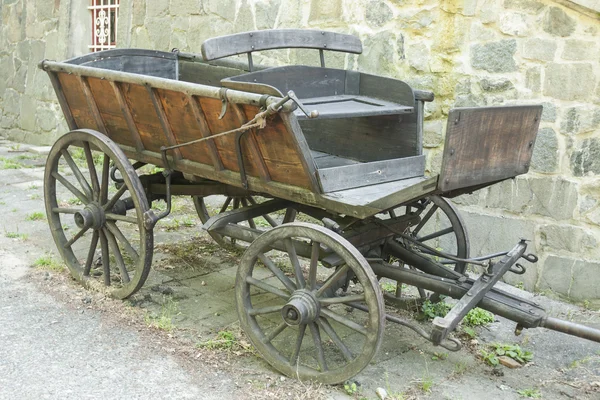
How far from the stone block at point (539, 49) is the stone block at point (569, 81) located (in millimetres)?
67

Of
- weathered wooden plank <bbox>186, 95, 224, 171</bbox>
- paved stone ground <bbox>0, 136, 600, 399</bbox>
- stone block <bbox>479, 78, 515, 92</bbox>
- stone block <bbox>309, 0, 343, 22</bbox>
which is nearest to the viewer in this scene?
paved stone ground <bbox>0, 136, 600, 399</bbox>

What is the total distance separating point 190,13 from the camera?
6910mm

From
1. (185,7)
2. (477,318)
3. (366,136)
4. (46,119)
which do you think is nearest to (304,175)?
(366,136)

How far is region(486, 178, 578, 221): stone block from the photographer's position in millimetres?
4578

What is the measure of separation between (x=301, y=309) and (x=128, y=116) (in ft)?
5.39

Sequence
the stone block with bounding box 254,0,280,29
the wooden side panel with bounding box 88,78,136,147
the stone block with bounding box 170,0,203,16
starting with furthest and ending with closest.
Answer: the stone block with bounding box 170,0,203,16
the stone block with bounding box 254,0,280,29
the wooden side panel with bounding box 88,78,136,147

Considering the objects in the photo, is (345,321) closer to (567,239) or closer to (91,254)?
(91,254)

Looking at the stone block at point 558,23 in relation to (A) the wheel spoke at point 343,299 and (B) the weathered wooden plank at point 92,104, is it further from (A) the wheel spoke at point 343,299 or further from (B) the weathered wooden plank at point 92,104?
(B) the weathered wooden plank at point 92,104

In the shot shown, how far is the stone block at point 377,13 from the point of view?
17.0 ft

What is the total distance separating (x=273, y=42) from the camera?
4.09 m

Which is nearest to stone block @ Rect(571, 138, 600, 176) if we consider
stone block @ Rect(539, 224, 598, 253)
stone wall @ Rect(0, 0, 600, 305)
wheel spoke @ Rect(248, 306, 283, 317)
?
stone wall @ Rect(0, 0, 600, 305)

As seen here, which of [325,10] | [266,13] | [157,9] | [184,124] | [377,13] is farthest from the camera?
[157,9]

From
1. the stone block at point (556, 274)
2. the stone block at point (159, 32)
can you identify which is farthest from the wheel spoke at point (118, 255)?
the stone block at point (159, 32)

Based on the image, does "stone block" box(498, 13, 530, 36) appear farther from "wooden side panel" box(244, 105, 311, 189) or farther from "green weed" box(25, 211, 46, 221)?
"green weed" box(25, 211, 46, 221)
